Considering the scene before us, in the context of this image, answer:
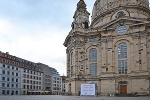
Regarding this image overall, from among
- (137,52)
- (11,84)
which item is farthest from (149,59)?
(11,84)

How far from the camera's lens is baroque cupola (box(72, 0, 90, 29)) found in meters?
68.6

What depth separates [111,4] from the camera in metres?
68.6

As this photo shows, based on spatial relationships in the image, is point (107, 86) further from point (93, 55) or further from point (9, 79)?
point (9, 79)

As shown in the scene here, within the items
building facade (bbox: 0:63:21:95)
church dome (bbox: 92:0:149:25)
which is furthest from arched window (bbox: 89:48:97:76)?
building facade (bbox: 0:63:21:95)

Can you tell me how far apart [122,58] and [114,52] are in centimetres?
258

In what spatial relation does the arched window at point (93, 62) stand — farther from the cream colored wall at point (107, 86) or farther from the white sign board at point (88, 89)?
the white sign board at point (88, 89)

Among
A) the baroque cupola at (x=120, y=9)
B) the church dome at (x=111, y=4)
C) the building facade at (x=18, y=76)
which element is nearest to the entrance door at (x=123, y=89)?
the baroque cupola at (x=120, y=9)

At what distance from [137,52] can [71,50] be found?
66.4 ft

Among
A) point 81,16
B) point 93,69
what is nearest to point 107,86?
point 93,69

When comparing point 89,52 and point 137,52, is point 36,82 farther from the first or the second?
point 137,52

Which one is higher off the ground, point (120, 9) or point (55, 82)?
point (120, 9)

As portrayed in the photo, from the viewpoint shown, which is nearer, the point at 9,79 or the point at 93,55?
the point at 93,55

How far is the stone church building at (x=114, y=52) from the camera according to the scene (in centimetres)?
5391

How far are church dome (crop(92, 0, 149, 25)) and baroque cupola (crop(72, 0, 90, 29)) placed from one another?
4510 mm
